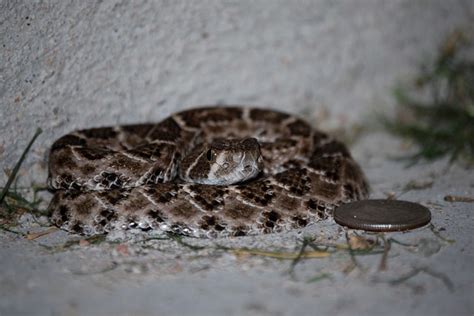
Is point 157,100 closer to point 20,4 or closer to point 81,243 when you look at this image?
point 20,4

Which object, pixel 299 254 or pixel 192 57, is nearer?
pixel 299 254

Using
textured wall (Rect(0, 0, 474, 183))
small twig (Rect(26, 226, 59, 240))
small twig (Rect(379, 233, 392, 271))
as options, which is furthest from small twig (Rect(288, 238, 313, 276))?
textured wall (Rect(0, 0, 474, 183))

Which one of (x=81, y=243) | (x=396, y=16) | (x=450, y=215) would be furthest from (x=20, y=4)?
(x=396, y=16)

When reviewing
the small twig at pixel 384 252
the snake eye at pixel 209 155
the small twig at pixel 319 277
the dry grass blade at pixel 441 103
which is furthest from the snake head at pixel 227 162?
the dry grass blade at pixel 441 103

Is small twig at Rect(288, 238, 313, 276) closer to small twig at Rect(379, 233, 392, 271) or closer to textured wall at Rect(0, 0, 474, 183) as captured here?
small twig at Rect(379, 233, 392, 271)

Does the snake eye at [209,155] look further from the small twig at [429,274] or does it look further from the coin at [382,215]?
the small twig at [429,274]

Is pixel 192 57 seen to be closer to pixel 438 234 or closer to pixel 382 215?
pixel 382 215

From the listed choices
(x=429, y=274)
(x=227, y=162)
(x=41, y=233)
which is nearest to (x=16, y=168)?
(x=41, y=233)
